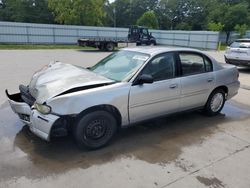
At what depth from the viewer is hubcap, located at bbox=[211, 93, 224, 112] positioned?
531 cm

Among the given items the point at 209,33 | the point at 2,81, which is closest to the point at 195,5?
the point at 209,33

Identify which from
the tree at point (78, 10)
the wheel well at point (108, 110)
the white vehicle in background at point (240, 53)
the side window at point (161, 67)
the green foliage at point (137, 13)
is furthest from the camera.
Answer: the green foliage at point (137, 13)

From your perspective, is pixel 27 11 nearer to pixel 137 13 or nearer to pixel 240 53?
pixel 137 13

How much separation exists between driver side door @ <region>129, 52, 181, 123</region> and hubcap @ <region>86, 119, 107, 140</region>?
0.49 meters

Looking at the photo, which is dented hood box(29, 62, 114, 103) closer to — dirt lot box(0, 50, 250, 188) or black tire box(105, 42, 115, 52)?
dirt lot box(0, 50, 250, 188)

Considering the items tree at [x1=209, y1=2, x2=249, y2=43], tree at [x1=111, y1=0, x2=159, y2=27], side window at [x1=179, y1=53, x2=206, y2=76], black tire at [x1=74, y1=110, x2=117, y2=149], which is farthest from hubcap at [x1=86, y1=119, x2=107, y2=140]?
tree at [x1=111, y1=0, x2=159, y2=27]

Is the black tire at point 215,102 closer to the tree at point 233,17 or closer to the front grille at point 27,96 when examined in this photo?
the front grille at point 27,96

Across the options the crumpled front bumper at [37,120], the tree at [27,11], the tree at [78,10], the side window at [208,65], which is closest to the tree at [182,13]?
the tree at [27,11]

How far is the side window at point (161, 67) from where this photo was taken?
4203 mm

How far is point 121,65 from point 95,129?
4.28 feet

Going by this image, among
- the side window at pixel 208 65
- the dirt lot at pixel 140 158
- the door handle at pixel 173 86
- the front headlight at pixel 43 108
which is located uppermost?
the side window at pixel 208 65

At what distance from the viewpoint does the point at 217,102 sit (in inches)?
213

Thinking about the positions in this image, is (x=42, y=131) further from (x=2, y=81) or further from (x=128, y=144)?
(x=2, y=81)

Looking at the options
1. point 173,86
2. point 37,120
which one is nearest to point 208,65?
point 173,86
